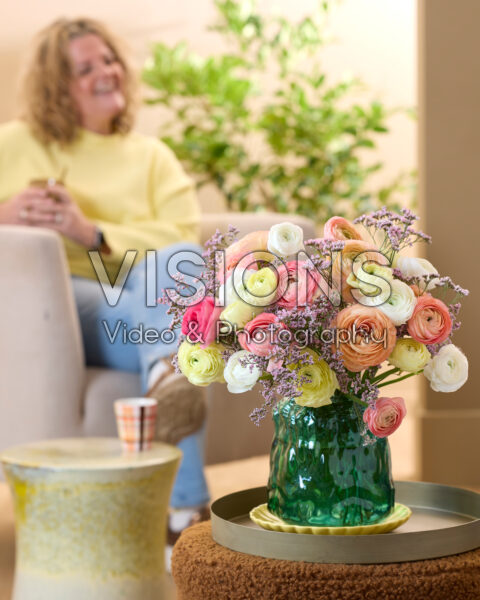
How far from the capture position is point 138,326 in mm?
1796

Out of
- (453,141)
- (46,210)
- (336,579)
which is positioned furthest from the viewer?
(453,141)

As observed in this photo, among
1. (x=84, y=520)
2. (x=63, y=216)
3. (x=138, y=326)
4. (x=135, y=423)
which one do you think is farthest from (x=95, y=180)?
(x=84, y=520)

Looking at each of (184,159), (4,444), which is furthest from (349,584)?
(184,159)

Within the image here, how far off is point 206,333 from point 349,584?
0.84 feet

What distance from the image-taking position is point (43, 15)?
10.7ft

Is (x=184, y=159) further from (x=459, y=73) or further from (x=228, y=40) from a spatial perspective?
(x=459, y=73)

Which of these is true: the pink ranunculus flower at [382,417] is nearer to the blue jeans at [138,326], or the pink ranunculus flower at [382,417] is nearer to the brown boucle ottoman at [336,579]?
the brown boucle ottoman at [336,579]

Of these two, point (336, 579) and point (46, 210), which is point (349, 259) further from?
point (46, 210)

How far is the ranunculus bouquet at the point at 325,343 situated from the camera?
747 millimetres

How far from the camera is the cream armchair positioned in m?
1.67

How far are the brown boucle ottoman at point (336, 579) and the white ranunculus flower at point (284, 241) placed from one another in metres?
0.28

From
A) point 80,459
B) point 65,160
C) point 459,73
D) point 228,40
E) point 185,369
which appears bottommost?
point 80,459

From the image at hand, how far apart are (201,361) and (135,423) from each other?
622 millimetres

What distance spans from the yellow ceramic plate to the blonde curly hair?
1560 millimetres
